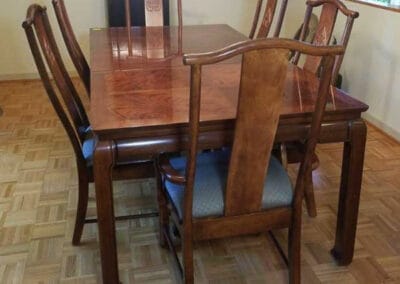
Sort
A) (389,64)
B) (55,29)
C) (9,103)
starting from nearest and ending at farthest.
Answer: (389,64) → (9,103) → (55,29)

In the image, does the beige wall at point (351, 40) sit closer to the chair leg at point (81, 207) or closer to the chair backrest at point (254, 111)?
the chair backrest at point (254, 111)

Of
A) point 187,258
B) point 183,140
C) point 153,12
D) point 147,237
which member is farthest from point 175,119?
point 153,12

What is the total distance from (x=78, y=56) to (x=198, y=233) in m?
1.20

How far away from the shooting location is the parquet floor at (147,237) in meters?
1.70

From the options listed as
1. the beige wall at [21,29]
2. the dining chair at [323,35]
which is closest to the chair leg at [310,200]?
the dining chair at [323,35]

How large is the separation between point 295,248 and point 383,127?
1.81 meters

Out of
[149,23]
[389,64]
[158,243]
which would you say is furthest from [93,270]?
[389,64]

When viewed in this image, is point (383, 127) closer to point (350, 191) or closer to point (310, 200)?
point (310, 200)

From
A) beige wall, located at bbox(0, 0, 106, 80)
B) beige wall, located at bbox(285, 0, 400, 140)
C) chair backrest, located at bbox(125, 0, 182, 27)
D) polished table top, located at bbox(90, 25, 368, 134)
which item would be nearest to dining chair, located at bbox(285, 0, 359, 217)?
polished table top, located at bbox(90, 25, 368, 134)

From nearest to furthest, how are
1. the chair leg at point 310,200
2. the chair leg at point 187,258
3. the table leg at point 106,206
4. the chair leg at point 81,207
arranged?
the table leg at point 106,206 → the chair leg at point 187,258 → the chair leg at point 81,207 → the chair leg at point 310,200

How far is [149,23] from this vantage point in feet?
9.57

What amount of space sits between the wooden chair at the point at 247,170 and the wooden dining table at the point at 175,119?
0.35 feet

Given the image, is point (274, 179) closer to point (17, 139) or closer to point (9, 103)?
point (17, 139)

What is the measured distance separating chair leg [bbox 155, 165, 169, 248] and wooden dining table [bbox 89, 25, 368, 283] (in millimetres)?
155
